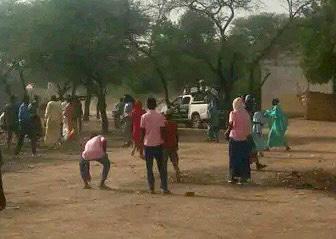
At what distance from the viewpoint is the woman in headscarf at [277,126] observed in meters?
18.5

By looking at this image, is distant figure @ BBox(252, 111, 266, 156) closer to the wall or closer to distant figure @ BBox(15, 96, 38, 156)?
distant figure @ BBox(15, 96, 38, 156)

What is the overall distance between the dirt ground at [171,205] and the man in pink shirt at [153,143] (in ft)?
1.14

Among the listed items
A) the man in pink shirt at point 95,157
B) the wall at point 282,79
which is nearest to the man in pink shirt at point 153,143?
the man in pink shirt at point 95,157

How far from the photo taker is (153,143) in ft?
36.6

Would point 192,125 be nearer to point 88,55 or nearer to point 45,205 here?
point 88,55

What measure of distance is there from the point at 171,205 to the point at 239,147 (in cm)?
271

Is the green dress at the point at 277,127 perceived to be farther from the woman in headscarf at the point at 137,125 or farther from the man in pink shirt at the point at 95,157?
the man in pink shirt at the point at 95,157

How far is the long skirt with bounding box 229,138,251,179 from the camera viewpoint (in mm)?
12180

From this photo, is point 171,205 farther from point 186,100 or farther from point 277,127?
point 186,100

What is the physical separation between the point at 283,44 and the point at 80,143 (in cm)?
2337

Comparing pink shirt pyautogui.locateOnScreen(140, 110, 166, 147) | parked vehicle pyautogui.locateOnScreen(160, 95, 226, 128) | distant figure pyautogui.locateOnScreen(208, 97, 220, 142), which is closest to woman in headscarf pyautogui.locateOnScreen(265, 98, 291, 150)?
distant figure pyautogui.locateOnScreen(208, 97, 220, 142)

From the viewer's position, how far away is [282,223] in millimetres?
8523

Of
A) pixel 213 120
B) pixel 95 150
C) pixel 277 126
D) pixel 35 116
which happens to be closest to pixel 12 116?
pixel 35 116

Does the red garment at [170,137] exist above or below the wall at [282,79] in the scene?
below
